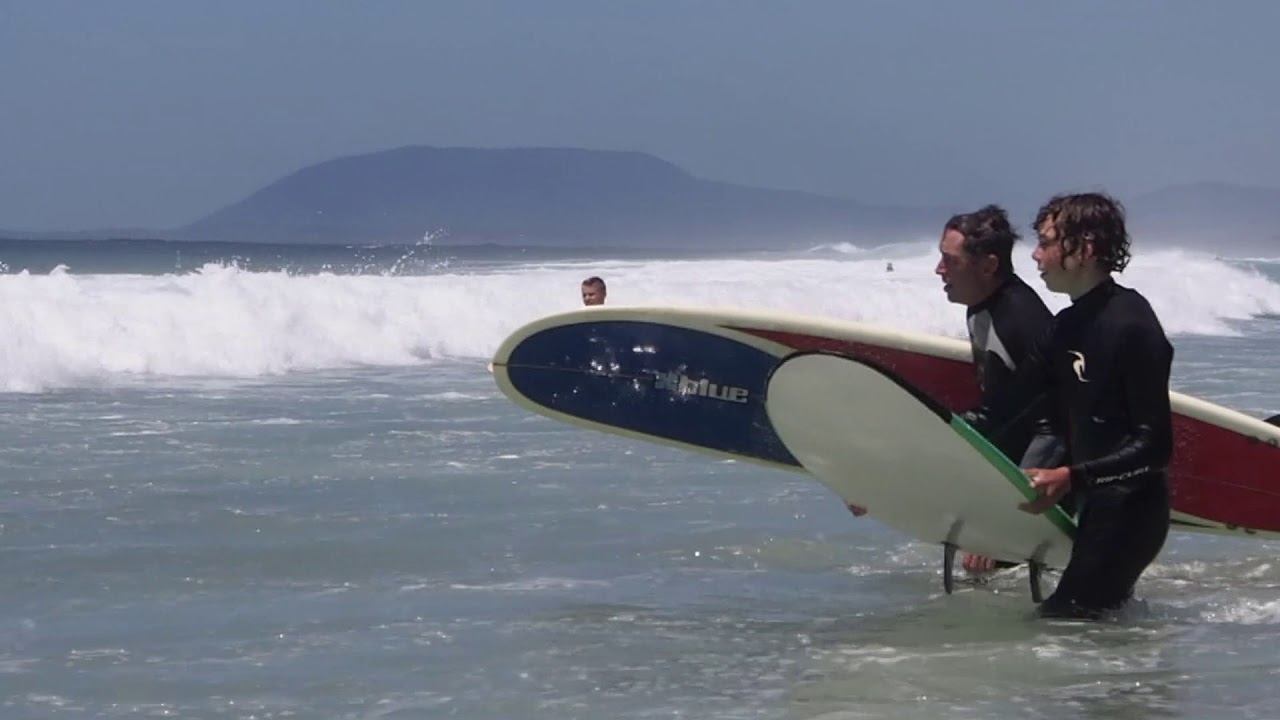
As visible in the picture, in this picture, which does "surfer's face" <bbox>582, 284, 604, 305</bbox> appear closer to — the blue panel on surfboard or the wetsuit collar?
the blue panel on surfboard

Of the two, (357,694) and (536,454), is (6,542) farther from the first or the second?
(536,454)

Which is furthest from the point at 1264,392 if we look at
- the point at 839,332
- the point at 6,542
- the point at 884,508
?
the point at 6,542

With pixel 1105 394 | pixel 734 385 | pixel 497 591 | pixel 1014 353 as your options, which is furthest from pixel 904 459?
pixel 497 591

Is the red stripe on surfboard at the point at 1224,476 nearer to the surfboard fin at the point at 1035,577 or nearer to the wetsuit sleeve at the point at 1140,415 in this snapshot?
the surfboard fin at the point at 1035,577

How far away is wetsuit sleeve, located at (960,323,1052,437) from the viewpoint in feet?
16.6

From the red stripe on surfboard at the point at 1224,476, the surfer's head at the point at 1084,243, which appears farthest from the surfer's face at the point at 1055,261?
the red stripe on surfboard at the point at 1224,476

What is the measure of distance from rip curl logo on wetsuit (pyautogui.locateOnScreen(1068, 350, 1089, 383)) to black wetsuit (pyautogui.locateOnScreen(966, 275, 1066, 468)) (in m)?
0.42

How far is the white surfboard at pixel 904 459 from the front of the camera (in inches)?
190

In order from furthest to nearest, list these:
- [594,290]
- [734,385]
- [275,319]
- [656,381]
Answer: [275,319], [594,290], [656,381], [734,385]

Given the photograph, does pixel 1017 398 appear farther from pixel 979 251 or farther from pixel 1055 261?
pixel 1055 261

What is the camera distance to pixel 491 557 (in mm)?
6289

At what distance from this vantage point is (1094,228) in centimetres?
454

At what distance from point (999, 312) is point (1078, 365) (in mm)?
650

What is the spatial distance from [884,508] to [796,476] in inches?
120
